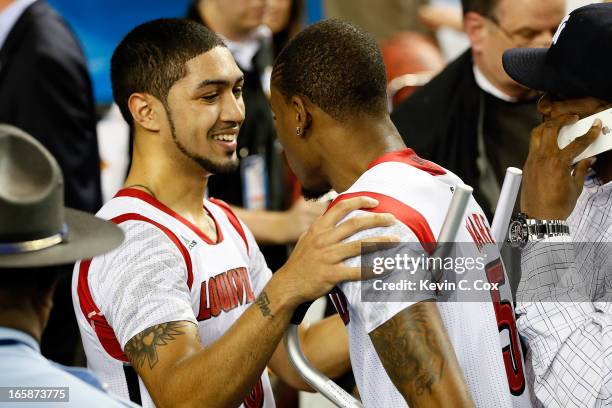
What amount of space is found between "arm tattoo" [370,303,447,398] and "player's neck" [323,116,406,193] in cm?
52

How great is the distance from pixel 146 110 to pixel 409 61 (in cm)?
381

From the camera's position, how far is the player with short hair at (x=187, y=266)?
8.95ft

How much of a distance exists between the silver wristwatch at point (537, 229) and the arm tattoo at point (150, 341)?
3.24ft

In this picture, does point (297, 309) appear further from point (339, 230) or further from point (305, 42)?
point (305, 42)

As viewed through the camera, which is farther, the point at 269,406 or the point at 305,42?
the point at 269,406

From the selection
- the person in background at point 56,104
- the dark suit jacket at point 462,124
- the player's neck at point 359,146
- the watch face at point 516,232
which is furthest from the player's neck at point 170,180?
the dark suit jacket at point 462,124

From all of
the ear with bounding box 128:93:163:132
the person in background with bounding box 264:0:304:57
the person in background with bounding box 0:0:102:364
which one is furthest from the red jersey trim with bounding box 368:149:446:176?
the person in background with bounding box 264:0:304:57

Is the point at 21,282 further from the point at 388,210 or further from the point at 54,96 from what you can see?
the point at 54,96

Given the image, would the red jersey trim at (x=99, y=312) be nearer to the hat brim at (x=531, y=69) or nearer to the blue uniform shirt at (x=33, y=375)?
the blue uniform shirt at (x=33, y=375)

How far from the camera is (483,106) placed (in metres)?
5.00

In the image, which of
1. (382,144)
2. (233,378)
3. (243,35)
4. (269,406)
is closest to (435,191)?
(382,144)

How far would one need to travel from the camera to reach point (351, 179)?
290 cm

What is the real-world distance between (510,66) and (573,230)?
57 cm

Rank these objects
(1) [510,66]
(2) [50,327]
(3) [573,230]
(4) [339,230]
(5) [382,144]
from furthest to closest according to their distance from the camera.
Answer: (2) [50,327] < (1) [510,66] < (3) [573,230] < (5) [382,144] < (4) [339,230]
